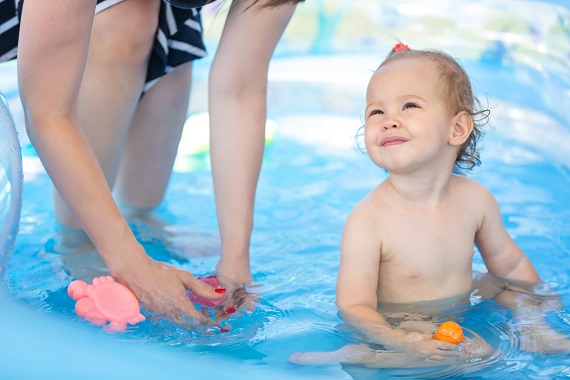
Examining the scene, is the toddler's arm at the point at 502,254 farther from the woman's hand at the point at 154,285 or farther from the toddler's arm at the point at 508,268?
the woman's hand at the point at 154,285

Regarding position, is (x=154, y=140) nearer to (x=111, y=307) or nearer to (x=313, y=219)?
(x=313, y=219)

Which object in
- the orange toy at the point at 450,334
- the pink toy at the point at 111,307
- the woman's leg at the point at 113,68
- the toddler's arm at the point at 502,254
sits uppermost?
the woman's leg at the point at 113,68

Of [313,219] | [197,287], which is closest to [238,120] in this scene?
[197,287]

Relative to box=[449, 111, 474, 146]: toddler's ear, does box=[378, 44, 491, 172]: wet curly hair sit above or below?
above

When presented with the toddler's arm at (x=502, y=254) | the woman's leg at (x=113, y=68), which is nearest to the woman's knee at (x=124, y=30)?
the woman's leg at (x=113, y=68)

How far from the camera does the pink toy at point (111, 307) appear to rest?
132cm

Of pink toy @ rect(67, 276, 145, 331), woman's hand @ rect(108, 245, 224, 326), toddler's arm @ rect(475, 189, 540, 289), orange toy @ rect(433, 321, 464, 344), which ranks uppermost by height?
toddler's arm @ rect(475, 189, 540, 289)

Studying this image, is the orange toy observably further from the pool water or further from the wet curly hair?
the wet curly hair

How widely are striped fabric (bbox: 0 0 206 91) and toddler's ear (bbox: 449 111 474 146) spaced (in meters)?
0.62

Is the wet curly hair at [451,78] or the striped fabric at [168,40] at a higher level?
the wet curly hair at [451,78]

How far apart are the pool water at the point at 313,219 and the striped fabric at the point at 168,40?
16.3 inches

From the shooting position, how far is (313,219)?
2.14m

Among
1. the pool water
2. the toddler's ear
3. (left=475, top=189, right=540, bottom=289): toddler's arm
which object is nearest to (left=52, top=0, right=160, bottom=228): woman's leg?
the pool water

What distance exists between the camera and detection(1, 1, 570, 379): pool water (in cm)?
137
